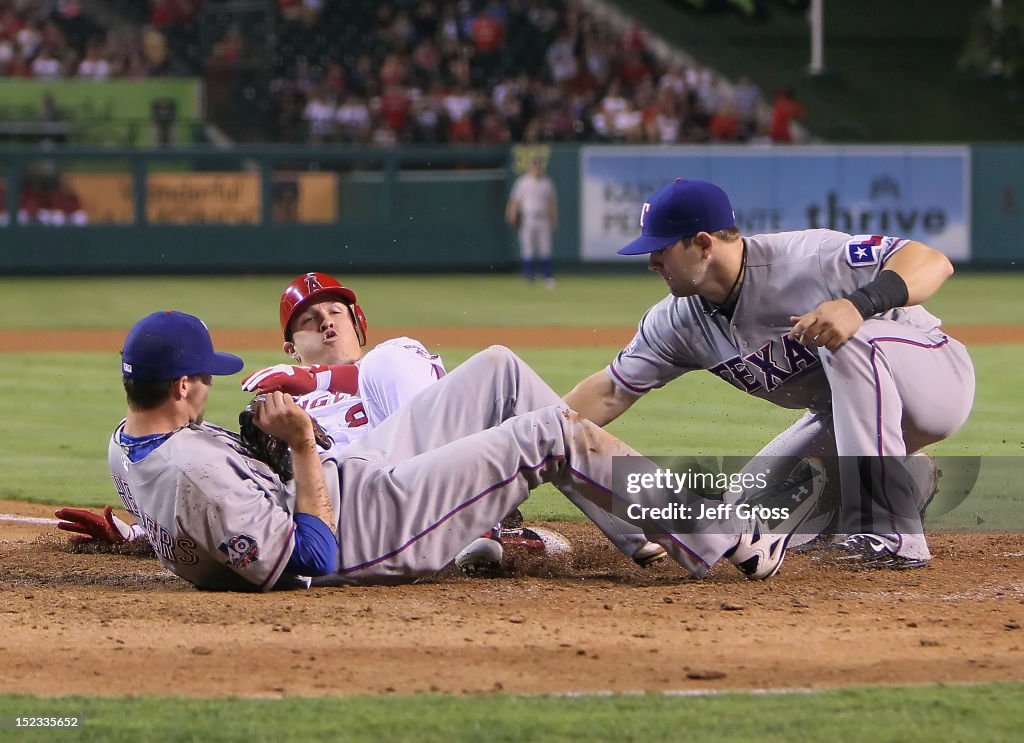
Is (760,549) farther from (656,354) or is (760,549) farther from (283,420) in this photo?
(283,420)

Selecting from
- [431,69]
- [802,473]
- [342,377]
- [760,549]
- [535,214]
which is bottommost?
[760,549]

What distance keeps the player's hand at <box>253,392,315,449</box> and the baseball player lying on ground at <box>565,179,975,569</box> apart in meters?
1.36

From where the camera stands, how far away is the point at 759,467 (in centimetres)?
559

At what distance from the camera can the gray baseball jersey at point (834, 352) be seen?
485cm

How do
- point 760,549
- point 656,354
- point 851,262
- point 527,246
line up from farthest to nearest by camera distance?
point 527,246
point 656,354
point 851,262
point 760,549

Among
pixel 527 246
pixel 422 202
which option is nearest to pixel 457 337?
pixel 527 246

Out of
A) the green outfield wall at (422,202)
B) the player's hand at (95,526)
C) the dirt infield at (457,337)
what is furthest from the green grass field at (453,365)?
the player's hand at (95,526)

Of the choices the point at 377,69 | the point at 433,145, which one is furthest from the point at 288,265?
the point at 377,69

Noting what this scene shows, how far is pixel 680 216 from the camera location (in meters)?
4.91

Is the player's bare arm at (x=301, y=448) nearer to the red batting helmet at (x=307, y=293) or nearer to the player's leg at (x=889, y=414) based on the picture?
the red batting helmet at (x=307, y=293)

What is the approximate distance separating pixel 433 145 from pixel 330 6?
5.00m

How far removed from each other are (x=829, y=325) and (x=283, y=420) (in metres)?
1.73

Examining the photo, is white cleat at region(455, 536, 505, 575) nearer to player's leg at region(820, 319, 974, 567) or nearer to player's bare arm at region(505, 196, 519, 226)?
player's leg at region(820, 319, 974, 567)

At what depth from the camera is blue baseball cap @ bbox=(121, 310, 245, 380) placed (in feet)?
13.9
